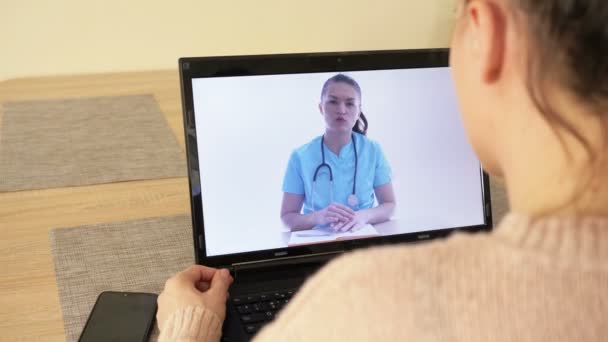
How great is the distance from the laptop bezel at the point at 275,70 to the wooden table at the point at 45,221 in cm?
20

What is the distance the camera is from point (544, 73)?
1.19 feet

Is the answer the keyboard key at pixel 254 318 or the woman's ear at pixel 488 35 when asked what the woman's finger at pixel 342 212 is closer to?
the keyboard key at pixel 254 318

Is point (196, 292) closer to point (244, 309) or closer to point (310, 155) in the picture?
point (244, 309)

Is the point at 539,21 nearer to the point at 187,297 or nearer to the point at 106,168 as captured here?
the point at 187,297

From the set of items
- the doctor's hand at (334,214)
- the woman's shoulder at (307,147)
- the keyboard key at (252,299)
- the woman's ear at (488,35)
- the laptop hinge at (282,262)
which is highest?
the woman's ear at (488,35)

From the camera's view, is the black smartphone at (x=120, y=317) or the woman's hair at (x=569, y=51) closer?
the woman's hair at (x=569, y=51)

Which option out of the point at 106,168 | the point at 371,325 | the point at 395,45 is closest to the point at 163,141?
the point at 106,168

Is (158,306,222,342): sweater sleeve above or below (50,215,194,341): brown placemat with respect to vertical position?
below

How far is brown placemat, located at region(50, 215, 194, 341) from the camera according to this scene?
2.64ft

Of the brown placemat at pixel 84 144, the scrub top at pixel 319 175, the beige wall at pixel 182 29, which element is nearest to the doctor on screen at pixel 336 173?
the scrub top at pixel 319 175

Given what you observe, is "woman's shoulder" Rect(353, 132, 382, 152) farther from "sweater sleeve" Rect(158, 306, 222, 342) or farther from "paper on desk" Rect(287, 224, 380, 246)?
"sweater sleeve" Rect(158, 306, 222, 342)

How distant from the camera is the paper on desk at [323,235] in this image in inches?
32.7

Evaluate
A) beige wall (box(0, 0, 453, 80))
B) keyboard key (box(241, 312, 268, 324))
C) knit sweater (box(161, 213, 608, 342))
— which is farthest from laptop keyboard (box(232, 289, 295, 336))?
beige wall (box(0, 0, 453, 80))

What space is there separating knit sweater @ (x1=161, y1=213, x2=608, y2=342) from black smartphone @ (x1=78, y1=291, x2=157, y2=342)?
0.40 metres
